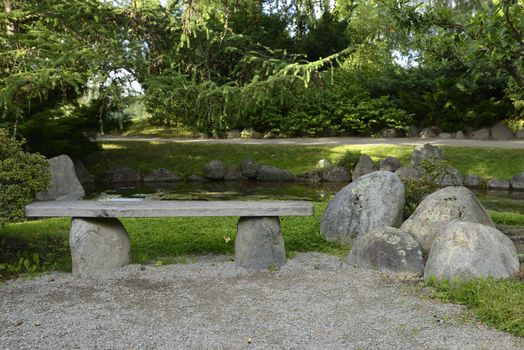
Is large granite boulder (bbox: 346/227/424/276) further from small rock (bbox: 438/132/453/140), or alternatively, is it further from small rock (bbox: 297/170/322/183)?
small rock (bbox: 438/132/453/140)

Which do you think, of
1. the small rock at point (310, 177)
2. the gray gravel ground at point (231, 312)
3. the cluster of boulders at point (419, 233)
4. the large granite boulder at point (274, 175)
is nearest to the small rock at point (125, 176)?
the large granite boulder at point (274, 175)

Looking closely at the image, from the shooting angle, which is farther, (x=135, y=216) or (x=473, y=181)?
(x=473, y=181)

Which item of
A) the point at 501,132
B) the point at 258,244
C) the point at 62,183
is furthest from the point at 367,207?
the point at 501,132

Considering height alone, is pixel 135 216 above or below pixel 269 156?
above

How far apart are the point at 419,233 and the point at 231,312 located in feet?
9.91

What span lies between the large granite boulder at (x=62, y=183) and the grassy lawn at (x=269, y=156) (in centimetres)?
685

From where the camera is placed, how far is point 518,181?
15.4 meters

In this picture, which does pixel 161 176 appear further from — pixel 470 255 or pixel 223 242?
pixel 470 255

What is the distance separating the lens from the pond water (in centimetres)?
1363

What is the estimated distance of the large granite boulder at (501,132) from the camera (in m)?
21.6

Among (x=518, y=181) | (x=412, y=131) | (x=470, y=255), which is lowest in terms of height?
(x=518, y=181)

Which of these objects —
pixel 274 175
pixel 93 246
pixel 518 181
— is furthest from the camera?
pixel 274 175

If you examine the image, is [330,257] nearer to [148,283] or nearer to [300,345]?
[148,283]

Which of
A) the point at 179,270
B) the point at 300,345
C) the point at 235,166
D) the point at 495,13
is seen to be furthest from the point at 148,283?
the point at 235,166
